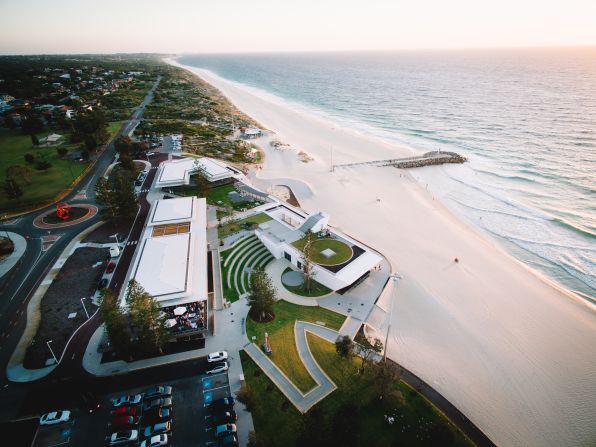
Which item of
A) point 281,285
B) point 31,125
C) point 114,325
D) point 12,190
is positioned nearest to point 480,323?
point 281,285

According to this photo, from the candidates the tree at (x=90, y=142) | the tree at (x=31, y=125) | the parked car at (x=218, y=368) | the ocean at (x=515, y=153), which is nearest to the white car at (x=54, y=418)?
the parked car at (x=218, y=368)

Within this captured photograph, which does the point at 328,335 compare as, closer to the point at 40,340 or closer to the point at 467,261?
the point at 467,261

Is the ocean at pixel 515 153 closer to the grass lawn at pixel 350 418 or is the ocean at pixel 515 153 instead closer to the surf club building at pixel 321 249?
the surf club building at pixel 321 249

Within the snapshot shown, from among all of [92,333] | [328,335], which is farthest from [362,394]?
[92,333]

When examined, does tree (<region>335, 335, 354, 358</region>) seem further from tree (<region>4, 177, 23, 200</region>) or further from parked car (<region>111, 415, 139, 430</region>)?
tree (<region>4, 177, 23, 200</region>)

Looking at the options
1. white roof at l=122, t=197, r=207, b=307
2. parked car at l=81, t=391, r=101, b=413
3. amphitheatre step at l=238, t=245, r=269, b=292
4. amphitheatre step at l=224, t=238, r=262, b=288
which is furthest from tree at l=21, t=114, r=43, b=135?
parked car at l=81, t=391, r=101, b=413

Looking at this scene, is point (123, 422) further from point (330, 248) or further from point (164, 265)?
point (330, 248)

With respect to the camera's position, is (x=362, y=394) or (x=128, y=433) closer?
(x=128, y=433)

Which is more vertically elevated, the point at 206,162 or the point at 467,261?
the point at 206,162
